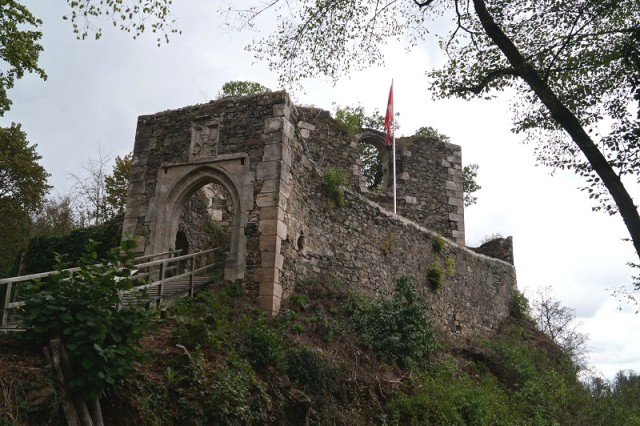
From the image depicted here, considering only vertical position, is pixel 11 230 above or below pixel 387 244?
above

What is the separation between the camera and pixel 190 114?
12742 mm

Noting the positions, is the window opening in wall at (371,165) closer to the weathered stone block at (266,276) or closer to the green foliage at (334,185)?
the green foliage at (334,185)

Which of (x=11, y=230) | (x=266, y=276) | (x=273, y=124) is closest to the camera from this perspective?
(x=266, y=276)

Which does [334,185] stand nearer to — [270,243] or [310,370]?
[270,243]

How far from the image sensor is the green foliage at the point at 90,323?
6.09 metres

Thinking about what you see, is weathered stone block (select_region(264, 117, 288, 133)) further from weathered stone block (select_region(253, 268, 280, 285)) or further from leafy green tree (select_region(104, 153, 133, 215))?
leafy green tree (select_region(104, 153, 133, 215))

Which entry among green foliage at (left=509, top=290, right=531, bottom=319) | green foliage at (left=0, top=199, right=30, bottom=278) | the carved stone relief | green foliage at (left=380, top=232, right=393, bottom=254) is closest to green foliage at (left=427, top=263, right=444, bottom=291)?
green foliage at (left=380, top=232, right=393, bottom=254)

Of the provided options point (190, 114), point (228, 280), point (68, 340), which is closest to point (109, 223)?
point (190, 114)

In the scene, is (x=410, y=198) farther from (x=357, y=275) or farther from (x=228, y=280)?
(x=228, y=280)

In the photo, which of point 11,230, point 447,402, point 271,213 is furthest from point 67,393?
point 11,230

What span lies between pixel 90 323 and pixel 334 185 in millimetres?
7583

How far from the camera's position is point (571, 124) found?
824cm

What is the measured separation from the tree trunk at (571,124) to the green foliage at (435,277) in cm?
752

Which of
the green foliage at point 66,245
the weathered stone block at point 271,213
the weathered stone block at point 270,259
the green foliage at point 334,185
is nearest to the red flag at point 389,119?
the green foliage at point 334,185
